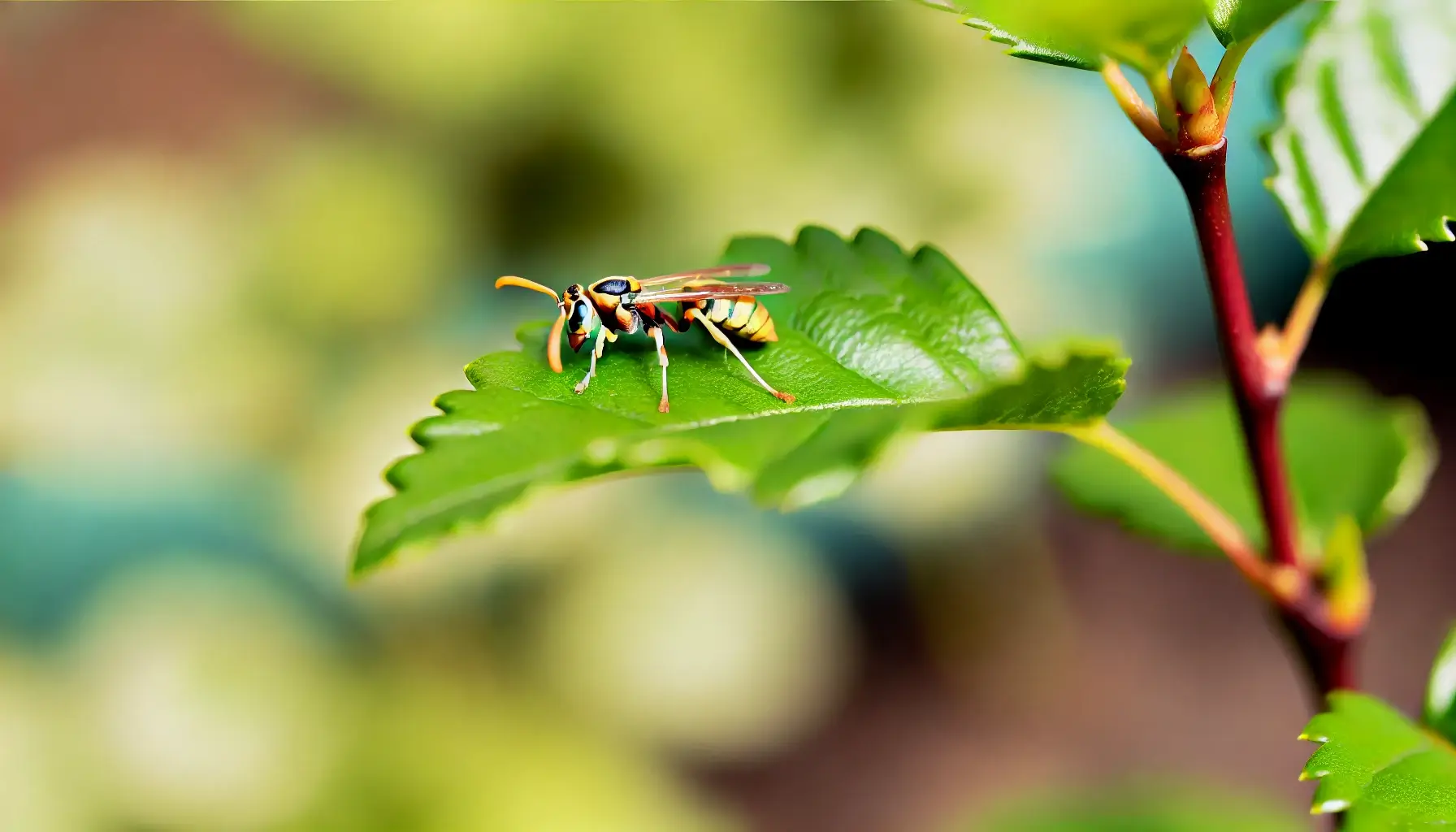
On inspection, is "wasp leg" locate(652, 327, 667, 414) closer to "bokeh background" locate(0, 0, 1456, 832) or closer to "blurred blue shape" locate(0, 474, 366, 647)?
"bokeh background" locate(0, 0, 1456, 832)

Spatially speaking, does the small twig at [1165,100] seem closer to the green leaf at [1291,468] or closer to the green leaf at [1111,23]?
the green leaf at [1111,23]

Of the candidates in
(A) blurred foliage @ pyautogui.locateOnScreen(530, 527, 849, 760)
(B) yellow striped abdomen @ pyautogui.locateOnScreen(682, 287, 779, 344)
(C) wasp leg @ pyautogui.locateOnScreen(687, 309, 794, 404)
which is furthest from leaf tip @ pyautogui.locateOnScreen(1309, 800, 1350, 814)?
(A) blurred foliage @ pyautogui.locateOnScreen(530, 527, 849, 760)

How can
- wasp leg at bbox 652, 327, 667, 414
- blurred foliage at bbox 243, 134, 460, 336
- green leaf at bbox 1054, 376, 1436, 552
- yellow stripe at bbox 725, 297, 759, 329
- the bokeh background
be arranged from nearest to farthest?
wasp leg at bbox 652, 327, 667, 414, yellow stripe at bbox 725, 297, 759, 329, green leaf at bbox 1054, 376, 1436, 552, the bokeh background, blurred foliage at bbox 243, 134, 460, 336

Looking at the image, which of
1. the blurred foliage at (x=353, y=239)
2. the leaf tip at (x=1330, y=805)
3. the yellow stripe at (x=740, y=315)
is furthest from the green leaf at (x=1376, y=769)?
the blurred foliage at (x=353, y=239)

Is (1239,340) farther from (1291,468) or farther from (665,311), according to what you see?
(1291,468)

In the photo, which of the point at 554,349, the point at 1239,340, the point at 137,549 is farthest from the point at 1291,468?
the point at 137,549
